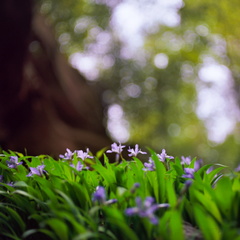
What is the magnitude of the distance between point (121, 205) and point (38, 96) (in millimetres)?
6797

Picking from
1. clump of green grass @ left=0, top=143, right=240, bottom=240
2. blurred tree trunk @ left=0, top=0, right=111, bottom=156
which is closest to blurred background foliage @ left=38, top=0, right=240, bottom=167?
blurred tree trunk @ left=0, top=0, right=111, bottom=156

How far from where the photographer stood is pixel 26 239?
1452 millimetres

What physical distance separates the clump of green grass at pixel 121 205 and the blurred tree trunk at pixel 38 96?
556 cm

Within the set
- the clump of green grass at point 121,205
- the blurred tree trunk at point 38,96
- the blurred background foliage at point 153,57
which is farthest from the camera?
the blurred background foliage at point 153,57

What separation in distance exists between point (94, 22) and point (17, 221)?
474 inches

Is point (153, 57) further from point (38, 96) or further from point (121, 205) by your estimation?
point (121, 205)

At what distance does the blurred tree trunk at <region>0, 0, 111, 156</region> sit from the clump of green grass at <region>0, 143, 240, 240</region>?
219 inches

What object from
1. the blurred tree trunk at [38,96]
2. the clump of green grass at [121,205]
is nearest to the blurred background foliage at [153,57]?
the blurred tree trunk at [38,96]

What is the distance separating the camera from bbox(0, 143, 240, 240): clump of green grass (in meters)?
→ 1.09

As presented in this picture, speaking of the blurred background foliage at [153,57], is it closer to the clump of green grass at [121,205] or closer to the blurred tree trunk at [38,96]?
the blurred tree trunk at [38,96]

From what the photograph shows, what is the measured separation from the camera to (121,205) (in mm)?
1344

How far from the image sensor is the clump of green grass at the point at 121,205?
1091 mm

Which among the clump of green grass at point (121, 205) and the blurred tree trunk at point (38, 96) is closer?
the clump of green grass at point (121, 205)

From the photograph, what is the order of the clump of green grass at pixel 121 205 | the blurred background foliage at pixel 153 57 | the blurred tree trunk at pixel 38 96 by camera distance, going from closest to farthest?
the clump of green grass at pixel 121 205 → the blurred tree trunk at pixel 38 96 → the blurred background foliage at pixel 153 57
